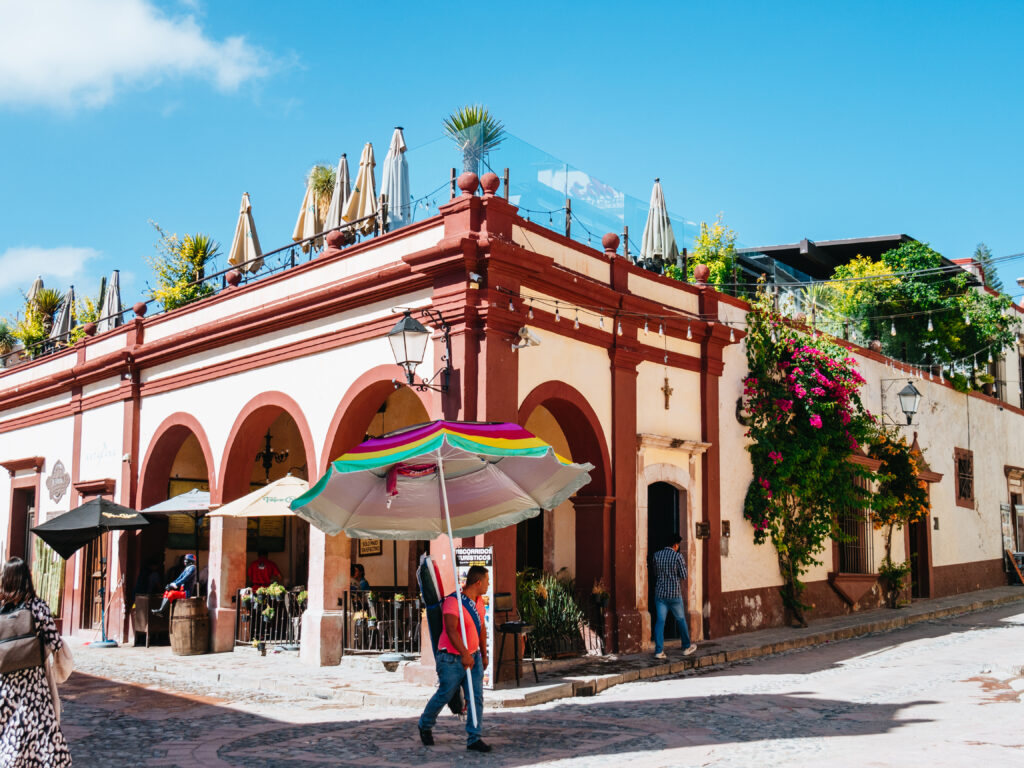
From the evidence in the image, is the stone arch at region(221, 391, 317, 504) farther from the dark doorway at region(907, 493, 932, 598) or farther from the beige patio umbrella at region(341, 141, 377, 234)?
the dark doorway at region(907, 493, 932, 598)

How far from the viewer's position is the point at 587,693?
1066cm

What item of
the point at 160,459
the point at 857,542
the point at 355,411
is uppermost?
the point at 355,411

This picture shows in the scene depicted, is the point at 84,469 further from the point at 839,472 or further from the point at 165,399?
the point at 839,472

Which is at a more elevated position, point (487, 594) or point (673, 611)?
point (487, 594)

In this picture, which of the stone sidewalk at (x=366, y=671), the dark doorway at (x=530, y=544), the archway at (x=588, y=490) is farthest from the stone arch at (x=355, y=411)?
the dark doorway at (x=530, y=544)

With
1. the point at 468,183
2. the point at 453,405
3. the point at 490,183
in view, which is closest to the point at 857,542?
the point at 453,405

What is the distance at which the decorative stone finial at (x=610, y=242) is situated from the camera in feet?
45.4

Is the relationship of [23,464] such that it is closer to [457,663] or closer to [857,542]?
[457,663]

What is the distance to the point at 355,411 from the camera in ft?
43.1

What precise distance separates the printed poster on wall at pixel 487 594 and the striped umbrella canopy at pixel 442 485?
138 centimetres

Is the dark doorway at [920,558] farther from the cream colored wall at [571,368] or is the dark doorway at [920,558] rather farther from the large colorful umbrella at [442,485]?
the large colorful umbrella at [442,485]

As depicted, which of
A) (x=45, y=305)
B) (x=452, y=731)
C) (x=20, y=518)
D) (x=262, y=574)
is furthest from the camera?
(x=45, y=305)

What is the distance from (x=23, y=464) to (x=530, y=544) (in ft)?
40.5

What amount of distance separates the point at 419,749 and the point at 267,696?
12.1 ft
